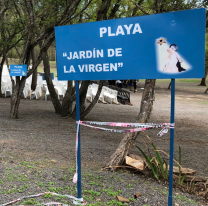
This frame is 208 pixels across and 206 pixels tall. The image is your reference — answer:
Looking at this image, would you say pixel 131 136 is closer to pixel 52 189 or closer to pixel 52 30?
pixel 52 189

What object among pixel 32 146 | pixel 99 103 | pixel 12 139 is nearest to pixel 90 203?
pixel 32 146

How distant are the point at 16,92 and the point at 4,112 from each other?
1.81 metres

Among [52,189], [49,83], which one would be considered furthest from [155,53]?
[49,83]

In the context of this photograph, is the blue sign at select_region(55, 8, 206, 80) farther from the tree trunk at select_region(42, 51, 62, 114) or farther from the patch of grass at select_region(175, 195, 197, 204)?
the tree trunk at select_region(42, 51, 62, 114)

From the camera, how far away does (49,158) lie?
4.81m

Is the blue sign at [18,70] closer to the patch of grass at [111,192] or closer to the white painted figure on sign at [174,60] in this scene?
the patch of grass at [111,192]

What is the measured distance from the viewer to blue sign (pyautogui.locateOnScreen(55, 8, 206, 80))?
101 inches

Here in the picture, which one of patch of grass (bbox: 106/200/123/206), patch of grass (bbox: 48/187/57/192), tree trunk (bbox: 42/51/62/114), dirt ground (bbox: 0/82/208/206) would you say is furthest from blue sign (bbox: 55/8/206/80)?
tree trunk (bbox: 42/51/62/114)

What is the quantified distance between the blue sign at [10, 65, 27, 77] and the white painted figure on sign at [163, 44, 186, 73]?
6.48m

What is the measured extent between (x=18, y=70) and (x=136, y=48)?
6217 mm

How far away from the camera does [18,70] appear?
26.8ft

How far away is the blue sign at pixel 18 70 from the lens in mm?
8117

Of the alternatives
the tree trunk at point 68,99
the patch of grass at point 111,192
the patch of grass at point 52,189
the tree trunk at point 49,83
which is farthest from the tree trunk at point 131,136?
the tree trunk at point 49,83

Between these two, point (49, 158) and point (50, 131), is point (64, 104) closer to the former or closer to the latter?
point (50, 131)
